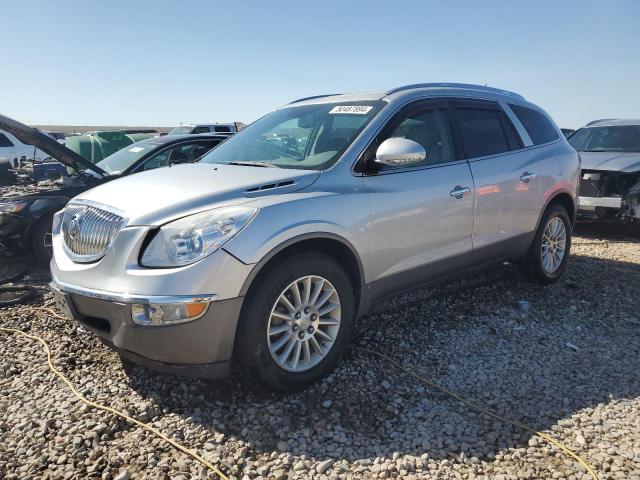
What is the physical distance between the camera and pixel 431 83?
434cm

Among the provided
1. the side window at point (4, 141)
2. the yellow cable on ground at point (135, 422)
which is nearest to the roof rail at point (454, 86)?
the yellow cable on ground at point (135, 422)

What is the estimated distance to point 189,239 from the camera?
8.83ft

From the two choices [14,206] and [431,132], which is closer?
[431,132]

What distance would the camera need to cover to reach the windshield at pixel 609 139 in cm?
862

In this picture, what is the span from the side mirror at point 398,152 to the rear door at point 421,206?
0.13m

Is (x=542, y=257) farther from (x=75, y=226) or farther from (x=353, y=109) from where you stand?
(x=75, y=226)

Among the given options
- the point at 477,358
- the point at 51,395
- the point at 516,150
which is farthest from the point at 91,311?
the point at 516,150

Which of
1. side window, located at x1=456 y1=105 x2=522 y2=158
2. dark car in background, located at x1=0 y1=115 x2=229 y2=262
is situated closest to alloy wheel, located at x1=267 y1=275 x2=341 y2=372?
side window, located at x1=456 y1=105 x2=522 y2=158

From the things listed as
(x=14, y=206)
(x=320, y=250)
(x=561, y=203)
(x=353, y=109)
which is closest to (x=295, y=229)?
(x=320, y=250)

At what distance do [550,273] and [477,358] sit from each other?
81.8 inches

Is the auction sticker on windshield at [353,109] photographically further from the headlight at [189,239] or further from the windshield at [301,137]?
the headlight at [189,239]

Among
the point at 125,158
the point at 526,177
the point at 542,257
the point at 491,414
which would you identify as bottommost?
the point at 491,414

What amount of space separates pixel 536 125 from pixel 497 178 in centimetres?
122

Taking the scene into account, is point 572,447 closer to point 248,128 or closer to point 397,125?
point 397,125
